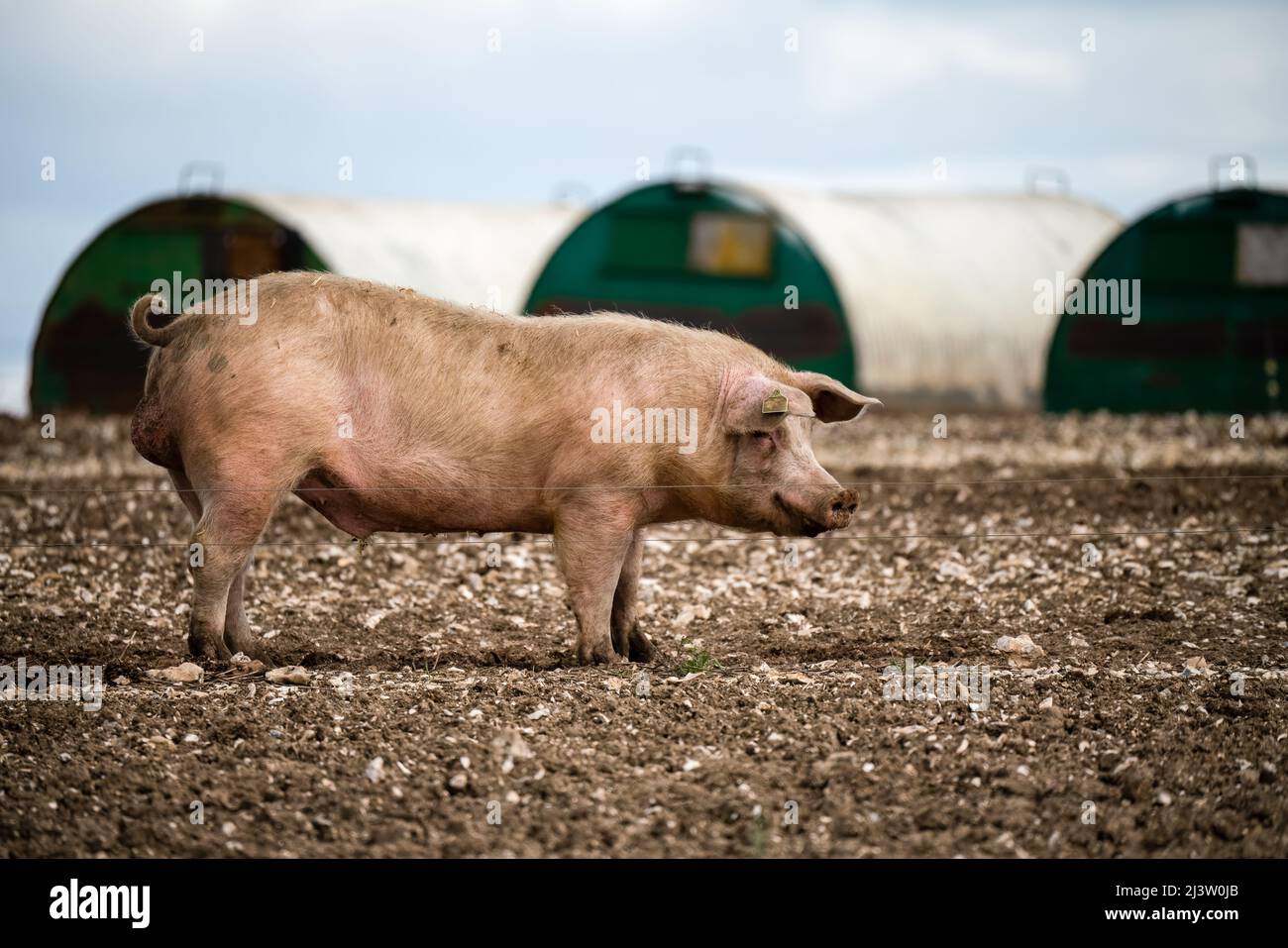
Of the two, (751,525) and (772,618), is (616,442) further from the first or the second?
(772,618)

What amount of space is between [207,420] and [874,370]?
36.5 ft

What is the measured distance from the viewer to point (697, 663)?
6.46 m

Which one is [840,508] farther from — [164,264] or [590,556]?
[164,264]

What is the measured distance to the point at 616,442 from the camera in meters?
6.46

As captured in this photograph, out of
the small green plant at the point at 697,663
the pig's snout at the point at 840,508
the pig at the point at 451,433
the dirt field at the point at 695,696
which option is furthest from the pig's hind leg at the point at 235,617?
the pig's snout at the point at 840,508

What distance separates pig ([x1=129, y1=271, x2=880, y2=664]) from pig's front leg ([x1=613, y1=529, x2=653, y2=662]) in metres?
0.12

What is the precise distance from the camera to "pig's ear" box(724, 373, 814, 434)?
21.2 feet

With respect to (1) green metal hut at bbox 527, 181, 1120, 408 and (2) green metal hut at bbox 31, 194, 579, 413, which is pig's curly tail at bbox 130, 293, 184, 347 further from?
(2) green metal hut at bbox 31, 194, 579, 413

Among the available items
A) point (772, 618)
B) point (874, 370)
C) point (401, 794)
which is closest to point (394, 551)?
point (772, 618)

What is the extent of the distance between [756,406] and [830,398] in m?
0.61

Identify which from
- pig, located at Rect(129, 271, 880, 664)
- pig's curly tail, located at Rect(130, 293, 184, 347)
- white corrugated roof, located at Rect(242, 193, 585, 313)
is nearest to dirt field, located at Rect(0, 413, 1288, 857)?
pig, located at Rect(129, 271, 880, 664)

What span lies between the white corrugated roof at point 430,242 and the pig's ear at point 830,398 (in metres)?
9.38

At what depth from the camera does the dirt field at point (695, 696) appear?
4.85 metres

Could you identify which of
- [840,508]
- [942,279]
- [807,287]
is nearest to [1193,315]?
[942,279]
